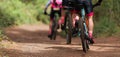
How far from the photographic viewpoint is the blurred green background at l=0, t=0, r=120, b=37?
12.6 meters

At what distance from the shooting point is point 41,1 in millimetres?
20516

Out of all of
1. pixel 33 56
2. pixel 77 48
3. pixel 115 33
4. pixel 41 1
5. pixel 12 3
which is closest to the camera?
pixel 33 56

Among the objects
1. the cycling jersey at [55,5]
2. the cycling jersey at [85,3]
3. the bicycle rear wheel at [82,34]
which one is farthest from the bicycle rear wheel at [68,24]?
the cycling jersey at [55,5]

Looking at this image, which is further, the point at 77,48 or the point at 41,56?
the point at 77,48

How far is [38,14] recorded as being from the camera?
19156 millimetres

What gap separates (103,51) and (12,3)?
390 inches

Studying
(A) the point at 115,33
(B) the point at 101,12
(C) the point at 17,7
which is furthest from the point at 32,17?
(A) the point at 115,33

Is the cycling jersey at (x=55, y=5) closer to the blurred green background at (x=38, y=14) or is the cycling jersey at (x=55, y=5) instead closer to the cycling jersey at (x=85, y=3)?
the blurred green background at (x=38, y=14)

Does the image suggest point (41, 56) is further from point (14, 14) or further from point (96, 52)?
point (14, 14)

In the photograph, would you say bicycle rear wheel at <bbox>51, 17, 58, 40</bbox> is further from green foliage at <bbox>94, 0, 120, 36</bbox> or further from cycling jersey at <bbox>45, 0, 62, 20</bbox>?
green foliage at <bbox>94, 0, 120, 36</bbox>

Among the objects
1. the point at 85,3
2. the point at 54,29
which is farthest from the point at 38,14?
the point at 85,3

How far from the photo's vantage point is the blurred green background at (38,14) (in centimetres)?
1261

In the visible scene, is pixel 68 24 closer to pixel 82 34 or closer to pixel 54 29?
pixel 82 34

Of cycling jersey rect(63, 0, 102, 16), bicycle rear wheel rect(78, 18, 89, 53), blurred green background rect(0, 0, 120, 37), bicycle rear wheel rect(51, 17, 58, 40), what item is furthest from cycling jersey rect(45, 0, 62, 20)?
bicycle rear wheel rect(78, 18, 89, 53)
